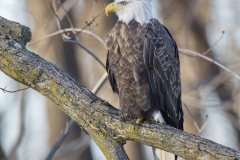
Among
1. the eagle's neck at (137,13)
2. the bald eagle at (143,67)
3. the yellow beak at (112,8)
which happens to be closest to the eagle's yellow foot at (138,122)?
the bald eagle at (143,67)

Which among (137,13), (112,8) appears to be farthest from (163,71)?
(112,8)

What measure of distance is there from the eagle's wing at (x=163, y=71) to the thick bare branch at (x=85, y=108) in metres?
0.61

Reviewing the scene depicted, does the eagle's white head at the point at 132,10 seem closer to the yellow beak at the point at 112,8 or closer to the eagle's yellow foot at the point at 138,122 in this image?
the yellow beak at the point at 112,8

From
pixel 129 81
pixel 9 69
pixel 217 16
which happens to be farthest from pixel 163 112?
pixel 217 16

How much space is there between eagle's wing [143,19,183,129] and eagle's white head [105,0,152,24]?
0.29 feet

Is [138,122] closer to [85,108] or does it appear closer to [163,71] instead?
[85,108]

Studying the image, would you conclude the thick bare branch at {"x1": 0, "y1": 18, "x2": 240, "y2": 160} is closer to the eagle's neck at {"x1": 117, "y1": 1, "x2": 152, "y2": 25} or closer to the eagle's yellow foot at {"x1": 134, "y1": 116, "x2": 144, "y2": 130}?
the eagle's yellow foot at {"x1": 134, "y1": 116, "x2": 144, "y2": 130}

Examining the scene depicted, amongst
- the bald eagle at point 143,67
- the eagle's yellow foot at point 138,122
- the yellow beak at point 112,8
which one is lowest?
the eagle's yellow foot at point 138,122

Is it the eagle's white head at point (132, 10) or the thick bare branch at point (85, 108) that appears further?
the eagle's white head at point (132, 10)

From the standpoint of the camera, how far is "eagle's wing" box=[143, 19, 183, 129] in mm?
6629

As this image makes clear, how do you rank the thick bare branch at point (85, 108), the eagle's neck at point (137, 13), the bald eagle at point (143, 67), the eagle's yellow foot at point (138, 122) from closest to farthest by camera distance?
the thick bare branch at point (85, 108), the eagle's yellow foot at point (138, 122), the bald eagle at point (143, 67), the eagle's neck at point (137, 13)

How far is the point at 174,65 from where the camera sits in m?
6.95

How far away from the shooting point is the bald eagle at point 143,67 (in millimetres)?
6539

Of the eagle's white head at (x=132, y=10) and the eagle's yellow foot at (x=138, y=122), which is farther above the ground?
the eagle's white head at (x=132, y=10)
